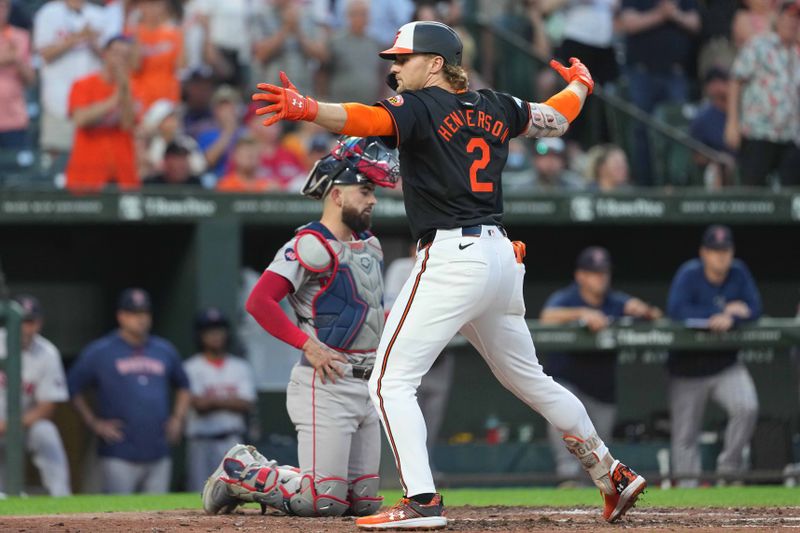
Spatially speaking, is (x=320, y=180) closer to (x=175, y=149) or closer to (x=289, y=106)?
(x=289, y=106)

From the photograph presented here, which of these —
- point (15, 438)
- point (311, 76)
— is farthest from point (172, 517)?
point (311, 76)

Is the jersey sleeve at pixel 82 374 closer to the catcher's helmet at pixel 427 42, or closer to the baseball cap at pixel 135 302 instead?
the baseball cap at pixel 135 302

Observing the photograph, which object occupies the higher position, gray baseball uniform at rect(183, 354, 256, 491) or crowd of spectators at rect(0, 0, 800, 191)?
crowd of spectators at rect(0, 0, 800, 191)

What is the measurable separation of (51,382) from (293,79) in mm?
3207

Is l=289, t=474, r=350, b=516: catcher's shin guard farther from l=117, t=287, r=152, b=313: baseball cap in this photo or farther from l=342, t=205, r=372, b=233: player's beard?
l=117, t=287, r=152, b=313: baseball cap

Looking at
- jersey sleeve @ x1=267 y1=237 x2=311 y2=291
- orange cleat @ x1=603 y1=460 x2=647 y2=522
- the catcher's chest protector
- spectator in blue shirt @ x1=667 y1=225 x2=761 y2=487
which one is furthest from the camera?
spectator in blue shirt @ x1=667 y1=225 x2=761 y2=487

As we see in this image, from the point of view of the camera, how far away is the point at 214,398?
9297 millimetres

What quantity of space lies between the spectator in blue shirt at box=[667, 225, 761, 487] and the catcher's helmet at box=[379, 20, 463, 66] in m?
4.49

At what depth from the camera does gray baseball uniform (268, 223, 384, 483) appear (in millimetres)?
5477

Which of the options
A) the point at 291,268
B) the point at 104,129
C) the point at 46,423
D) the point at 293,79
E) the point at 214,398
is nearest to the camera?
the point at 291,268

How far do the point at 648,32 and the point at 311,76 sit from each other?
3.06 m

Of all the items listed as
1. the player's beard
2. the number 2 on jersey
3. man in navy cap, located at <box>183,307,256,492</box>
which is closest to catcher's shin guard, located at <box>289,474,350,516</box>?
the player's beard

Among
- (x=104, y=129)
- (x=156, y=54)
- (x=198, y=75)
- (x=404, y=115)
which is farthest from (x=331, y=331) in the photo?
(x=198, y=75)

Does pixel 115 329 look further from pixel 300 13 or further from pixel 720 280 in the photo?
pixel 720 280
